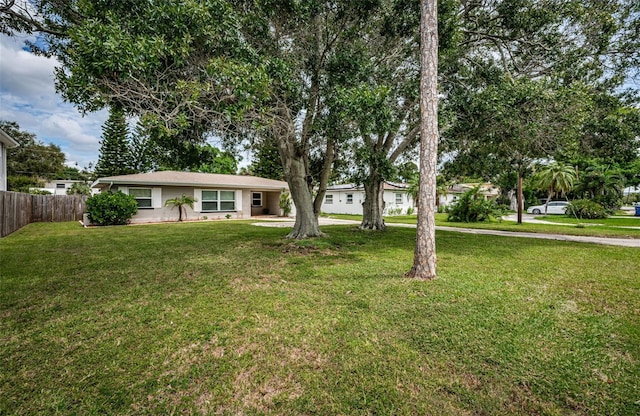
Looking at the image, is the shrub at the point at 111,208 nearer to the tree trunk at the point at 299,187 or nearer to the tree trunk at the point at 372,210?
the tree trunk at the point at 299,187

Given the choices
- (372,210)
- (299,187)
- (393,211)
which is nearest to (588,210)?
(393,211)

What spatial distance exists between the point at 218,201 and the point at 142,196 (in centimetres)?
438

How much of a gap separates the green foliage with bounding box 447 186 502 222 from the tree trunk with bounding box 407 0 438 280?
568 inches

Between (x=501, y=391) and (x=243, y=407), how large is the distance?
2100 millimetres

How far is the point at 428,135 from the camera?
502 cm

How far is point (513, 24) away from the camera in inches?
308

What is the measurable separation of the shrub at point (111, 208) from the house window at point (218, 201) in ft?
13.3

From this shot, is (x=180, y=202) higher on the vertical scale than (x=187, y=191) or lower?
lower

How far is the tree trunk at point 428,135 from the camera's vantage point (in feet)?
16.4

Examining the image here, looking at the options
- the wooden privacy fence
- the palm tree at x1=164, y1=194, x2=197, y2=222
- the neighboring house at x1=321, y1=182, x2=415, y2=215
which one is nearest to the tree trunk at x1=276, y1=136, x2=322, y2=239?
the wooden privacy fence

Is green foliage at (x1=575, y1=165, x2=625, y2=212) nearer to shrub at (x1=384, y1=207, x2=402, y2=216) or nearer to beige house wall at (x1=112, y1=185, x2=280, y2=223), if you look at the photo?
shrub at (x1=384, y1=207, x2=402, y2=216)

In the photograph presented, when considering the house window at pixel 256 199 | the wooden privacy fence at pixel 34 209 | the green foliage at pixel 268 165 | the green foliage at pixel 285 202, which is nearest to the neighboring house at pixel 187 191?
the green foliage at pixel 285 202

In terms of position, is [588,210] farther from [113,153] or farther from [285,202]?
[113,153]

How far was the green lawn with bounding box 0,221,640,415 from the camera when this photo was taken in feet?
7.48
